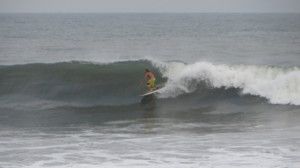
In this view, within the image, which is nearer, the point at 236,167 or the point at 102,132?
the point at 236,167

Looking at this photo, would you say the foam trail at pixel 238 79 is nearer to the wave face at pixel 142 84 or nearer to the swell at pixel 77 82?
the wave face at pixel 142 84

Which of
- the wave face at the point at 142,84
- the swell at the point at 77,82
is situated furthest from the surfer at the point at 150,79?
the swell at the point at 77,82

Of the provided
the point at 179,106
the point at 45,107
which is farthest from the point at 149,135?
the point at 45,107

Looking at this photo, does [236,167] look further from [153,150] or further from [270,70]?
[270,70]

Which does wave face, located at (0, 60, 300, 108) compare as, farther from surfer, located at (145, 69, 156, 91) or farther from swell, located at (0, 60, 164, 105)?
surfer, located at (145, 69, 156, 91)

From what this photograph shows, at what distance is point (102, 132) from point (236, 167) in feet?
17.7

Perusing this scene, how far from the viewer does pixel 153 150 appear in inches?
559

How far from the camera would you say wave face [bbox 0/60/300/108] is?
23281mm

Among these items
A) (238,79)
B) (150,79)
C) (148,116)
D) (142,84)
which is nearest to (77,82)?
(142,84)

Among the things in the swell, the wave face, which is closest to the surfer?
the wave face

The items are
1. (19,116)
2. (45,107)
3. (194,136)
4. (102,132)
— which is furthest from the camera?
(45,107)

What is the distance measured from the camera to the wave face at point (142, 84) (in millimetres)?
23281

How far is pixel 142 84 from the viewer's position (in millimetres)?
25875

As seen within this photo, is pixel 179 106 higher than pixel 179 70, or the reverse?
pixel 179 70
